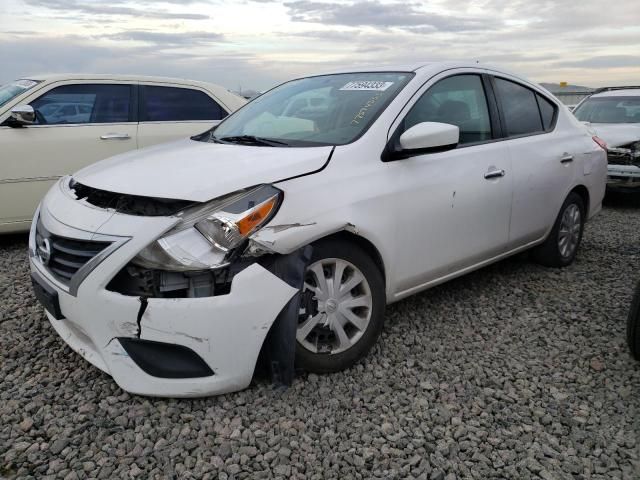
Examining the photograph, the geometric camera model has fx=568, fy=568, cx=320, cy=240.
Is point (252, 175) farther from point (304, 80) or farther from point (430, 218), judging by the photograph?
point (304, 80)

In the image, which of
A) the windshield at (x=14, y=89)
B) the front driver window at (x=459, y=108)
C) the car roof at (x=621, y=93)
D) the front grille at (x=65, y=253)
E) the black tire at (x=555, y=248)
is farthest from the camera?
the car roof at (x=621, y=93)

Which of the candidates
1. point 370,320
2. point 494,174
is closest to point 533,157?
point 494,174

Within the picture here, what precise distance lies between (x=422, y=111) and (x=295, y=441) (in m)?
1.99

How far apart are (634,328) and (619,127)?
5.96 metres

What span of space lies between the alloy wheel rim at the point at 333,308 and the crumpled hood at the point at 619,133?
6092 mm

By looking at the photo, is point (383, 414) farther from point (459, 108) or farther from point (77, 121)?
point (77, 121)

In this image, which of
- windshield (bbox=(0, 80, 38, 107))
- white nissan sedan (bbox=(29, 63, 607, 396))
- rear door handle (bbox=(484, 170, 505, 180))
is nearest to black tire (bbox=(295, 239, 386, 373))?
white nissan sedan (bbox=(29, 63, 607, 396))

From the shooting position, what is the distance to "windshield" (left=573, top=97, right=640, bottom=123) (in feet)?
27.9

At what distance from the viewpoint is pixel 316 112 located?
3.48 meters

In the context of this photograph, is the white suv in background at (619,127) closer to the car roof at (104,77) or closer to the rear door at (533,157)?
the rear door at (533,157)

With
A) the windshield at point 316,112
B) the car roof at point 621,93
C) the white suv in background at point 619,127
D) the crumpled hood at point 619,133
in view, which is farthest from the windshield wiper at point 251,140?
the car roof at point 621,93

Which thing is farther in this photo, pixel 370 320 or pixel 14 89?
pixel 14 89

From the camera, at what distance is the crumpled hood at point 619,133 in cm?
771

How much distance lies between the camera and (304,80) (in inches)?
161
